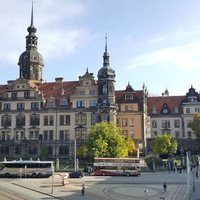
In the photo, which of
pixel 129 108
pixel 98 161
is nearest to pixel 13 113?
pixel 129 108

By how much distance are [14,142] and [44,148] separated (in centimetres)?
809

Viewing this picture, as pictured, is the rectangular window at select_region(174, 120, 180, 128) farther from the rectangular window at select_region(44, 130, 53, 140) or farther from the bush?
the rectangular window at select_region(44, 130, 53, 140)

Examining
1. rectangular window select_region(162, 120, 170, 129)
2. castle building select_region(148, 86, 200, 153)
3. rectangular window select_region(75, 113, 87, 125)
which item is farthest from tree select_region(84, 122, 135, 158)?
rectangular window select_region(162, 120, 170, 129)

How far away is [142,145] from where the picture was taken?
3546 inches

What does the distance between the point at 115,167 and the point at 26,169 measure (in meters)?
14.1

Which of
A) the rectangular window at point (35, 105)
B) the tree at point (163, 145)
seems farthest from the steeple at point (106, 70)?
the tree at point (163, 145)

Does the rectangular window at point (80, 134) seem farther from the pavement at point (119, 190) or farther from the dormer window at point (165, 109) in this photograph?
the pavement at point (119, 190)

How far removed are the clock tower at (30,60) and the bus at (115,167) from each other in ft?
140

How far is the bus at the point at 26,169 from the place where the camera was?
6394cm

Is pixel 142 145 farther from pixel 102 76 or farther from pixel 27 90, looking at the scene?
pixel 27 90

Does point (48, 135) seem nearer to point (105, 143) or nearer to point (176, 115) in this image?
point (105, 143)

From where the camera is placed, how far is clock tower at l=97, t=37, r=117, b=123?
87375mm

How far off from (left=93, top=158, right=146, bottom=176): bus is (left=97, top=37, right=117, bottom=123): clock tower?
22.4 metres

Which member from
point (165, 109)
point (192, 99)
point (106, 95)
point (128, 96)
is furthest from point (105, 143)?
point (192, 99)
